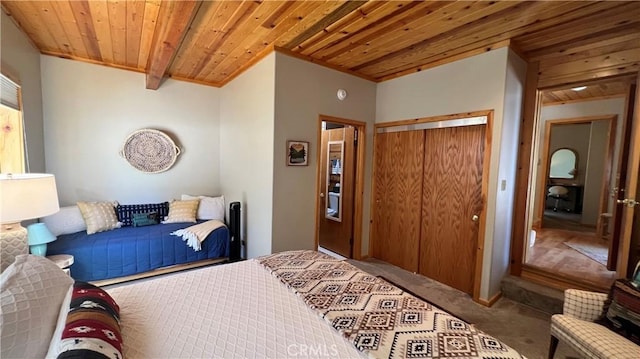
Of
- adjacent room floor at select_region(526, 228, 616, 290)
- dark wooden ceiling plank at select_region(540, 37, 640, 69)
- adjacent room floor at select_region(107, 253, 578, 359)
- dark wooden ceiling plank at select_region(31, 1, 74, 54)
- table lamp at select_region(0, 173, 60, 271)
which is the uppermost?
dark wooden ceiling plank at select_region(31, 1, 74, 54)

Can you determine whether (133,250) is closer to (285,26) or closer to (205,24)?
(205,24)

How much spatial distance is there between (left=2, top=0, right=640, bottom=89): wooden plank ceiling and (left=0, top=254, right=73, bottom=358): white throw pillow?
5.63 ft

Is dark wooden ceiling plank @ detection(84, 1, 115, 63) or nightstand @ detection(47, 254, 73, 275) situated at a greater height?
dark wooden ceiling plank @ detection(84, 1, 115, 63)

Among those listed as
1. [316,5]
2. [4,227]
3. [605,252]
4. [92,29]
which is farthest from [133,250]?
[605,252]

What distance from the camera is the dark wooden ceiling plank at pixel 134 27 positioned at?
210 cm

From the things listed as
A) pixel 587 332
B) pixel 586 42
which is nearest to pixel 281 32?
pixel 586 42

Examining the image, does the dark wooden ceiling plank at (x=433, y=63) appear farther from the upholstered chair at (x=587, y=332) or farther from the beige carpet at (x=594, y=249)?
the beige carpet at (x=594, y=249)

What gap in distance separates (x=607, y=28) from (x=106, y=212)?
212 inches

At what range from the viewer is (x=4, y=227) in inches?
72.6

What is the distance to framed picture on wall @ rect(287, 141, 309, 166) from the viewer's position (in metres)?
2.98

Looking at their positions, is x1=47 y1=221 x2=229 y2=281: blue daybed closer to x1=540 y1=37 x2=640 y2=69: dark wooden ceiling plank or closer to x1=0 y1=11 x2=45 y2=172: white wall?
Result: x1=0 y1=11 x2=45 y2=172: white wall

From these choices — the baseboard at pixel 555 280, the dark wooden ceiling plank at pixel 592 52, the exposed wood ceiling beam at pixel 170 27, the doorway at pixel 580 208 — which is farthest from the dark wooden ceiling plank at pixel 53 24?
the baseboard at pixel 555 280

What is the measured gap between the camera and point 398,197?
11.5 feet

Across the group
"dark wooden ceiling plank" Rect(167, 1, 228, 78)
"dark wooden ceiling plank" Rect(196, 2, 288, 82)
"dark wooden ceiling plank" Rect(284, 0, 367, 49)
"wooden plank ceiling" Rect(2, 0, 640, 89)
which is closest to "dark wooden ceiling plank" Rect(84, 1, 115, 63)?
"wooden plank ceiling" Rect(2, 0, 640, 89)
